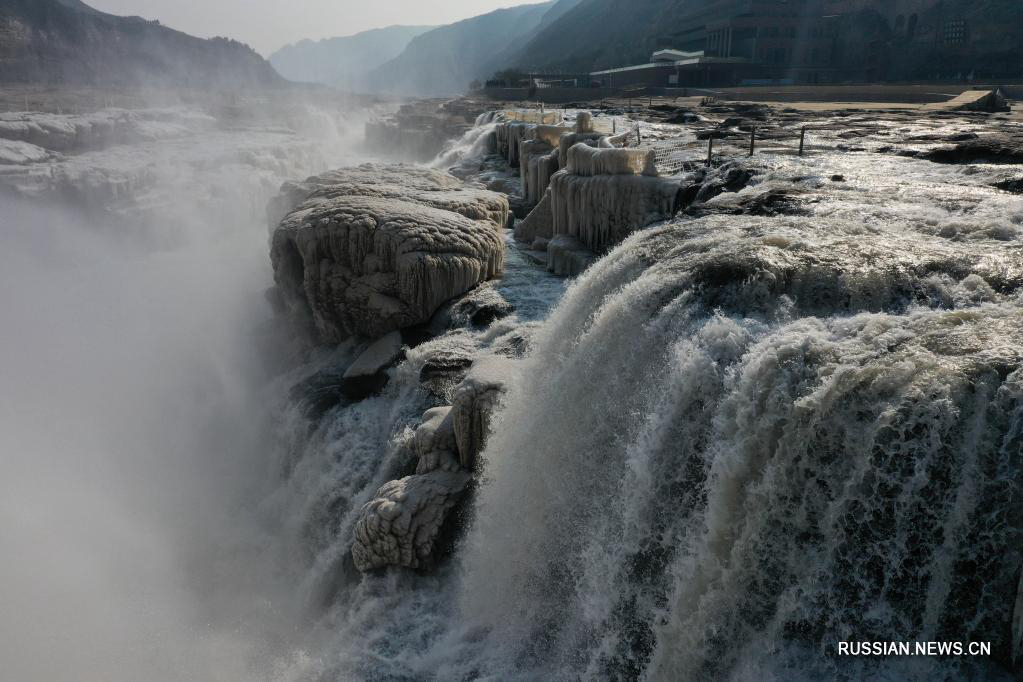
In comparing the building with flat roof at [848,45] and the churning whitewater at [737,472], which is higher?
the building with flat roof at [848,45]

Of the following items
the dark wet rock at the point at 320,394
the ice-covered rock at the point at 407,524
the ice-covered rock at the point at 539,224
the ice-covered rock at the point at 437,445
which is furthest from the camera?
the ice-covered rock at the point at 539,224

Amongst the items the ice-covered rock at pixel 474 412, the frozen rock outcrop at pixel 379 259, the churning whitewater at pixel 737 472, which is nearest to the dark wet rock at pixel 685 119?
the frozen rock outcrop at pixel 379 259

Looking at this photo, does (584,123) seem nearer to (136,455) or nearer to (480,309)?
(480,309)

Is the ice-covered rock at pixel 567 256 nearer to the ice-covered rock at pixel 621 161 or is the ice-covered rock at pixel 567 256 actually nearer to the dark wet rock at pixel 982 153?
the ice-covered rock at pixel 621 161

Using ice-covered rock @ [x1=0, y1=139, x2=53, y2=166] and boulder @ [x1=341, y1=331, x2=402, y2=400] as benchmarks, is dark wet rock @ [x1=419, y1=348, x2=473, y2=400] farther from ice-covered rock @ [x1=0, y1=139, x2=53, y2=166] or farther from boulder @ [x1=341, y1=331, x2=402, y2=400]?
ice-covered rock @ [x1=0, y1=139, x2=53, y2=166]

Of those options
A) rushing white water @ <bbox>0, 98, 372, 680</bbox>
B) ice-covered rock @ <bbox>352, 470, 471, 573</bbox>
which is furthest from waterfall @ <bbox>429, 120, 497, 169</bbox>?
ice-covered rock @ <bbox>352, 470, 471, 573</bbox>

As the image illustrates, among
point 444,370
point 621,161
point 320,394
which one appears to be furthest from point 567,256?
point 320,394

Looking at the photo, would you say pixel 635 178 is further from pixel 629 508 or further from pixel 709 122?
pixel 709 122
